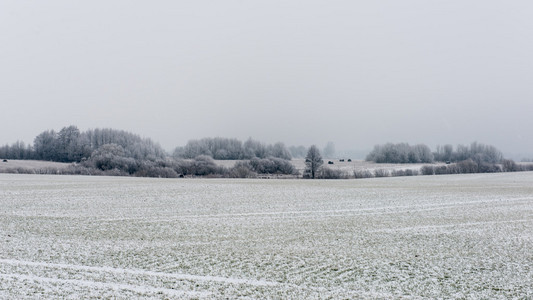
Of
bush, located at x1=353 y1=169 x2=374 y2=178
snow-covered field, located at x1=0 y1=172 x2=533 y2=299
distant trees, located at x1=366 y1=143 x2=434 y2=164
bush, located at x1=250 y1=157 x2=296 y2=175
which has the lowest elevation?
snow-covered field, located at x1=0 y1=172 x2=533 y2=299

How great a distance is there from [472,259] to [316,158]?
77876mm

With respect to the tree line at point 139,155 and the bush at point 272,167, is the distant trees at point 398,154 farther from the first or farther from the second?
the bush at point 272,167

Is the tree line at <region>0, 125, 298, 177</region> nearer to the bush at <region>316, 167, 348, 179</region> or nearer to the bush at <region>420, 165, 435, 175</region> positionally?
the bush at <region>316, 167, 348, 179</region>

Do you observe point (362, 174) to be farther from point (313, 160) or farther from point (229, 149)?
point (229, 149)

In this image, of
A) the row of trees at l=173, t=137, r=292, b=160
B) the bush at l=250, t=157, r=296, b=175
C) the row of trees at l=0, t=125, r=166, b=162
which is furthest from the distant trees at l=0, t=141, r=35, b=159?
the bush at l=250, t=157, r=296, b=175

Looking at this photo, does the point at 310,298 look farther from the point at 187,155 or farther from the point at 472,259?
the point at 187,155

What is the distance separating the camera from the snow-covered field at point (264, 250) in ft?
39.9

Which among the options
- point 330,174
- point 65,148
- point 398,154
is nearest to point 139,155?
point 65,148

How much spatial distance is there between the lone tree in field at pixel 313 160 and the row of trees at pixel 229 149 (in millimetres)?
52042

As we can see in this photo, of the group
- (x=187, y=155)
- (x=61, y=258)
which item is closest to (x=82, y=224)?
(x=61, y=258)

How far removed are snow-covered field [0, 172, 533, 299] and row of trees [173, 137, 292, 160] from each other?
117 metres

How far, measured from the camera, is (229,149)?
162125 millimetres

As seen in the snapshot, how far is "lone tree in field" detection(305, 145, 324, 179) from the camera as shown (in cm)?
9241

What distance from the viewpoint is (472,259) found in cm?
1577
